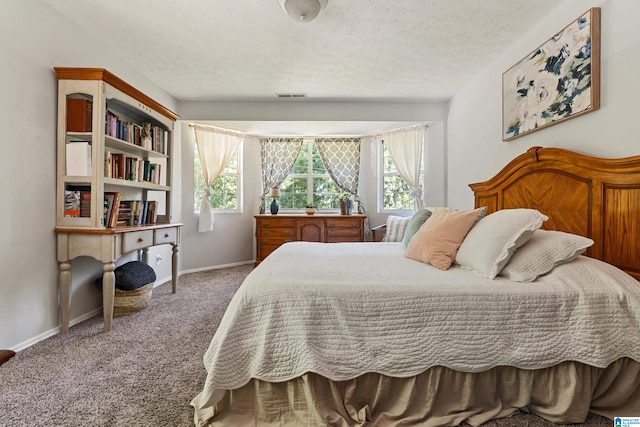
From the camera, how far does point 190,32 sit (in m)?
2.38

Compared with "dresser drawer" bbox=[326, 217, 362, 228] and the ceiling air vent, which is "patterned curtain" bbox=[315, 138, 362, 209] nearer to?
"dresser drawer" bbox=[326, 217, 362, 228]

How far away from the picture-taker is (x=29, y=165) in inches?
77.8

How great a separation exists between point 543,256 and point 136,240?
2780mm

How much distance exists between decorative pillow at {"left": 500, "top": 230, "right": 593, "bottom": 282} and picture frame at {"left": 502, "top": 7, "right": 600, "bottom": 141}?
0.87 m

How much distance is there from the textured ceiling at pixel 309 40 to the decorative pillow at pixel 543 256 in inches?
67.7

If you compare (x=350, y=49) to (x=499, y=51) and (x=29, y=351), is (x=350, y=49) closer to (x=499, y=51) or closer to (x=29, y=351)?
(x=499, y=51)

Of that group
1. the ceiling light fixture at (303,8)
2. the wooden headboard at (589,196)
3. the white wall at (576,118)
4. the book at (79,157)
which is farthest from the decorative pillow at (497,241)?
the book at (79,157)

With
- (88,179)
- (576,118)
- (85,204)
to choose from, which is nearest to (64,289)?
(85,204)

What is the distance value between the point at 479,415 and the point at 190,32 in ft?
10.3

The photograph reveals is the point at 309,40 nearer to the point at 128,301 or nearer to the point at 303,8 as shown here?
the point at 303,8

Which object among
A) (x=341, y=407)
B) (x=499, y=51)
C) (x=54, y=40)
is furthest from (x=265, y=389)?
(x=499, y=51)

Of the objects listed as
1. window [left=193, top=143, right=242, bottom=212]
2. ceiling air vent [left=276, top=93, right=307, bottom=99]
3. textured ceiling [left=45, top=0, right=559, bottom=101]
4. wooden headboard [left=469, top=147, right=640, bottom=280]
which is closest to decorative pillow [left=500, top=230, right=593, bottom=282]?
wooden headboard [left=469, top=147, right=640, bottom=280]

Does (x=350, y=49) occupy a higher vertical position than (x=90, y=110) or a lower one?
higher

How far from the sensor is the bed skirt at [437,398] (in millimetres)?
1206
